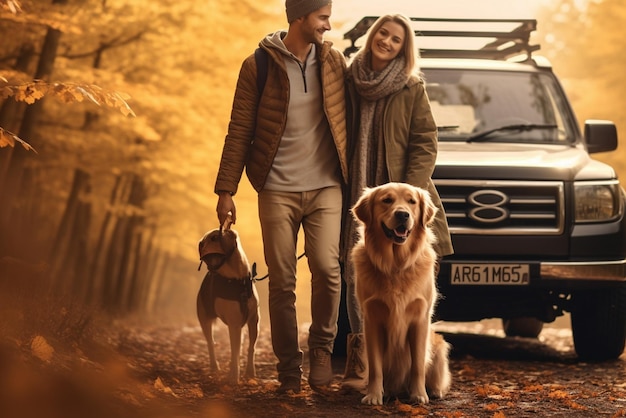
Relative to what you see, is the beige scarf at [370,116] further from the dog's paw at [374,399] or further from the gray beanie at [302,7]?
the dog's paw at [374,399]

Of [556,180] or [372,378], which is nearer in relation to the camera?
[372,378]

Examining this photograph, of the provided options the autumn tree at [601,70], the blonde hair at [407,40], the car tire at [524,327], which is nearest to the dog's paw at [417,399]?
the blonde hair at [407,40]

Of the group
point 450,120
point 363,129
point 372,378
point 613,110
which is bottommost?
point 372,378

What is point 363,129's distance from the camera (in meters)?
6.12

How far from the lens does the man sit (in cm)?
608

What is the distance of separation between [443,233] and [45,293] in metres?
4.11

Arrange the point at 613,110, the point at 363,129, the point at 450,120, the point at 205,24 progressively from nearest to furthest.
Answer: the point at 363,129
the point at 450,120
the point at 205,24
the point at 613,110

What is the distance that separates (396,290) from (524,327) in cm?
617

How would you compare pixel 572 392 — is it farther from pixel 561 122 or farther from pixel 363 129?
pixel 561 122

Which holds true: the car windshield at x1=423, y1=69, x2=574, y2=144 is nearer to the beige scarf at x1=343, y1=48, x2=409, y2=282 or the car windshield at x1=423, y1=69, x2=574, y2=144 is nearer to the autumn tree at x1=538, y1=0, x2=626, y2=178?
the beige scarf at x1=343, y1=48, x2=409, y2=282

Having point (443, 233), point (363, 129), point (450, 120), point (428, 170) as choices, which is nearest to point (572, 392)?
point (443, 233)

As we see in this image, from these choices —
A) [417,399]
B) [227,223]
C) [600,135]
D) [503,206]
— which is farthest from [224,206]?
[600,135]

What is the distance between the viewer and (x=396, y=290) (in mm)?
5633

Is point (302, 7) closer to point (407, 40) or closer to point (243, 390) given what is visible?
point (407, 40)
